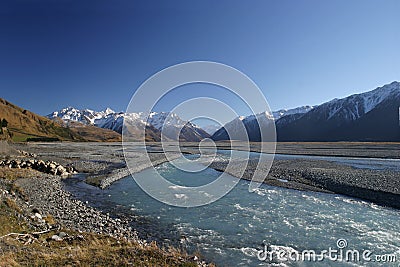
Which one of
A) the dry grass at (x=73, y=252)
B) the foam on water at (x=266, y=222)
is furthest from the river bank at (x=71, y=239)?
the foam on water at (x=266, y=222)

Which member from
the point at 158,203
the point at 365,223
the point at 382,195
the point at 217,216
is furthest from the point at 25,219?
the point at 382,195

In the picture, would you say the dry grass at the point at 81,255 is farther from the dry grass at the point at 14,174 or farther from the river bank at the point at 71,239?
the dry grass at the point at 14,174

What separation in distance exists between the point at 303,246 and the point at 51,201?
1721 cm

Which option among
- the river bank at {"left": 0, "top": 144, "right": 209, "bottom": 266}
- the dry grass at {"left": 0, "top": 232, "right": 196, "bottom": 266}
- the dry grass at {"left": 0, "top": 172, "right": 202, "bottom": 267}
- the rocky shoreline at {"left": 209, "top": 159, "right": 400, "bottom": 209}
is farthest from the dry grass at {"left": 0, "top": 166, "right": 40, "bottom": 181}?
the rocky shoreline at {"left": 209, "top": 159, "right": 400, "bottom": 209}

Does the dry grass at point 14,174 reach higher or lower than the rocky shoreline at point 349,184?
higher

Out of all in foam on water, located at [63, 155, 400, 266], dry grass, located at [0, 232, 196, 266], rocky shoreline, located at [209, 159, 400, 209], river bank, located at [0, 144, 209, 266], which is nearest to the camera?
dry grass, located at [0, 232, 196, 266]

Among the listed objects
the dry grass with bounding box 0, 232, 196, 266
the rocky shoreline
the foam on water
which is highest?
the dry grass with bounding box 0, 232, 196, 266

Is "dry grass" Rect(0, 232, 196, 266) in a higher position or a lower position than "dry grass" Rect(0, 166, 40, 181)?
lower

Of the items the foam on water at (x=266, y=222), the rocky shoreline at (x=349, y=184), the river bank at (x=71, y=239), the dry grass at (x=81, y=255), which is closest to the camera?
the dry grass at (x=81, y=255)

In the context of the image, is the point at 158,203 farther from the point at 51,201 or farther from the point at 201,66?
the point at 201,66

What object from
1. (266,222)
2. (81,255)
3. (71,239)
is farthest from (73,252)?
(266,222)

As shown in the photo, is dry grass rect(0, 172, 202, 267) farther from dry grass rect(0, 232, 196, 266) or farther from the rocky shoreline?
the rocky shoreline

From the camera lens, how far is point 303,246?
39.4 ft

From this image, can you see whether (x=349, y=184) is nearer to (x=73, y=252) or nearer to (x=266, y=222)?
(x=266, y=222)
